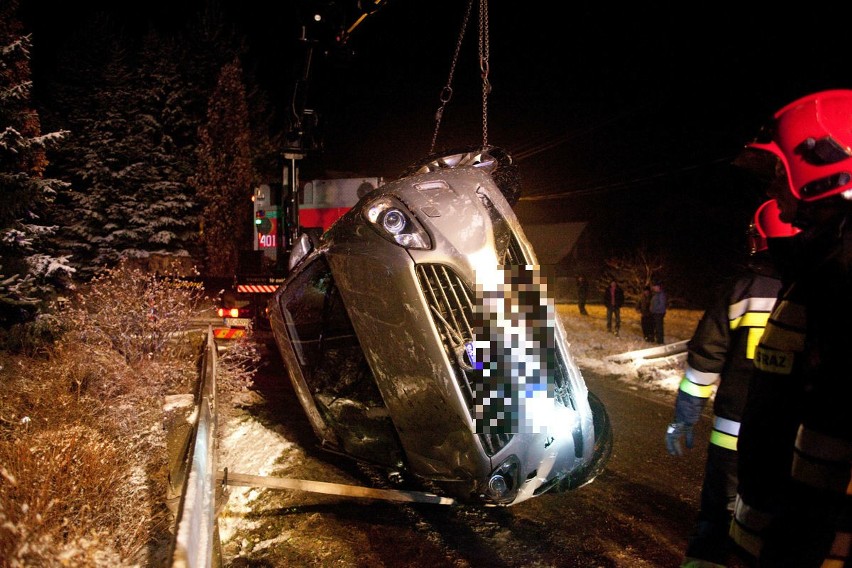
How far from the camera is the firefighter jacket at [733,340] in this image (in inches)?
96.7

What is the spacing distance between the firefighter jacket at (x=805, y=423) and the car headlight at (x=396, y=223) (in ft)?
6.12

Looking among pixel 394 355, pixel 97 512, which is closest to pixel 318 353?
pixel 394 355

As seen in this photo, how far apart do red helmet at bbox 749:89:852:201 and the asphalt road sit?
2425mm

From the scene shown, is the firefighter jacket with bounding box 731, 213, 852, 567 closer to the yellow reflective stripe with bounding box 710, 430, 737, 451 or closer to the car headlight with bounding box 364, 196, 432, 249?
the yellow reflective stripe with bounding box 710, 430, 737, 451

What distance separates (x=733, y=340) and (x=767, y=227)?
69cm

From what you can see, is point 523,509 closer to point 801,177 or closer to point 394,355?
point 394,355

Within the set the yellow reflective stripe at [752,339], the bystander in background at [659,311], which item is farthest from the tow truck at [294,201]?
the bystander in background at [659,311]

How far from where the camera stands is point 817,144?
1.73 metres

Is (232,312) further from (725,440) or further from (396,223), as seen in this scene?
(725,440)

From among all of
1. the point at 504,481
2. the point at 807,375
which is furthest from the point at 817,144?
the point at 504,481

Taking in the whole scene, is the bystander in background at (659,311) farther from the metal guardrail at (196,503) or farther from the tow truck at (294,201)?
the metal guardrail at (196,503)

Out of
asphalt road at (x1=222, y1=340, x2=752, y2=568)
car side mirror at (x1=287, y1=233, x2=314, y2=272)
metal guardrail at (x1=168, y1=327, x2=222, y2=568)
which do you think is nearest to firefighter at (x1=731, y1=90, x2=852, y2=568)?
asphalt road at (x1=222, y1=340, x2=752, y2=568)

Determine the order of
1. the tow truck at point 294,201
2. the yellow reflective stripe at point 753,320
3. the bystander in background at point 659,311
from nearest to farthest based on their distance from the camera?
1. the yellow reflective stripe at point 753,320
2. the tow truck at point 294,201
3. the bystander in background at point 659,311

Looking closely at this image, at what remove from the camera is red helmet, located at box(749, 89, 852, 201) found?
1.67 metres
